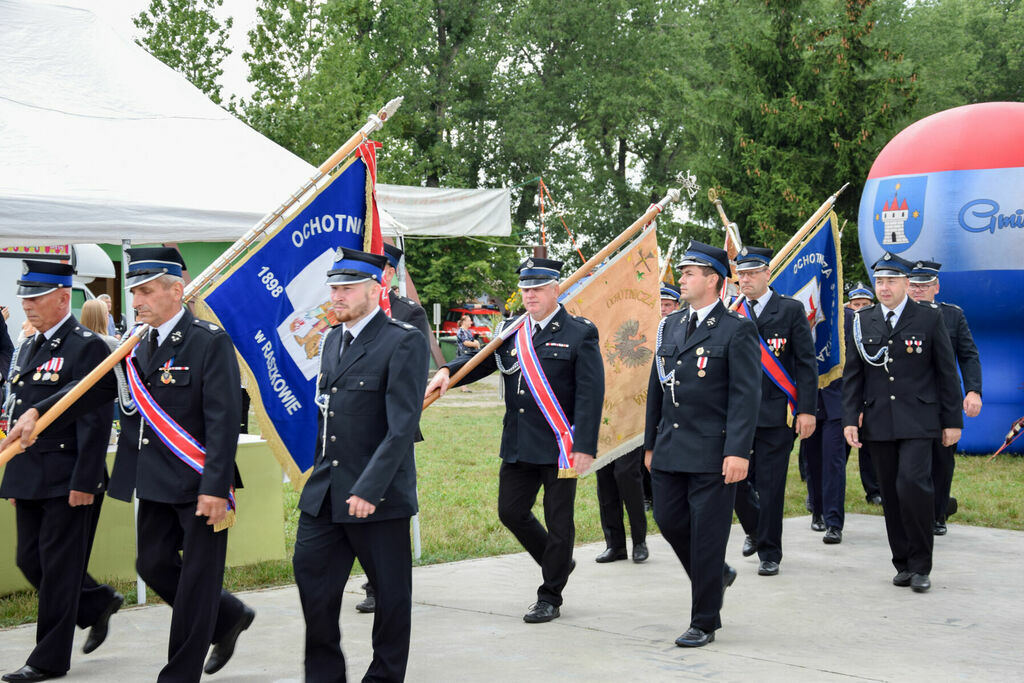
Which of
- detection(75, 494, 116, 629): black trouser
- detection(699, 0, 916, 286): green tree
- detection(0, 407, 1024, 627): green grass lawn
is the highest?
detection(699, 0, 916, 286): green tree

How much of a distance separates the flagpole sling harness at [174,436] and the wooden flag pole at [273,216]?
641mm

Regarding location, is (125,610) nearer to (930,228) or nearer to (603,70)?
→ (930,228)

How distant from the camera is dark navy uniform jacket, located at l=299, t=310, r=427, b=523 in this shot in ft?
16.1

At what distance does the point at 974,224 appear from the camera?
15219 millimetres

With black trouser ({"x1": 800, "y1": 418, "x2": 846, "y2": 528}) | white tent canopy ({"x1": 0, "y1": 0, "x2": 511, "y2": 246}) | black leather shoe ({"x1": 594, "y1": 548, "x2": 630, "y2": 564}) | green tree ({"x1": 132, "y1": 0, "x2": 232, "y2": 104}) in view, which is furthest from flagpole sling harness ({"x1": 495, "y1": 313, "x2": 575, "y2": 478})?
green tree ({"x1": 132, "y1": 0, "x2": 232, "y2": 104})

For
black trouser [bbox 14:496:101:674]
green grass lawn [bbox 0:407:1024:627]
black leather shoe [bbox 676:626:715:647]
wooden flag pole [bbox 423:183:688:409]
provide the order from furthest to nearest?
green grass lawn [bbox 0:407:1024:627] → wooden flag pole [bbox 423:183:688:409] → black leather shoe [bbox 676:626:715:647] → black trouser [bbox 14:496:101:674]

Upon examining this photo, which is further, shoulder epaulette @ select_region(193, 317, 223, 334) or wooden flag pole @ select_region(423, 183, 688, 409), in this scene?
wooden flag pole @ select_region(423, 183, 688, 409)

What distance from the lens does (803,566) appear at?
27.5 feet

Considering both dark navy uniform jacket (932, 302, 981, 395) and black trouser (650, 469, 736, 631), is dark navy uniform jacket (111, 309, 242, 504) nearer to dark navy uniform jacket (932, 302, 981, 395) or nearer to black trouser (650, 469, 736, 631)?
black trouser (650, 469, 736, 631)

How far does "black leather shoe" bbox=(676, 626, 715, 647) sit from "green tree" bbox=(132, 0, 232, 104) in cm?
2182

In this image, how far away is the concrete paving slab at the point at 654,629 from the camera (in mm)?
5684

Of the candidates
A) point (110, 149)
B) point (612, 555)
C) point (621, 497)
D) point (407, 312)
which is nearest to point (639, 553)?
point (612, 555)

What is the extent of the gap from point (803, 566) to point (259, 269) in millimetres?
4527

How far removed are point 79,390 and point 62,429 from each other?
428 millimetres
